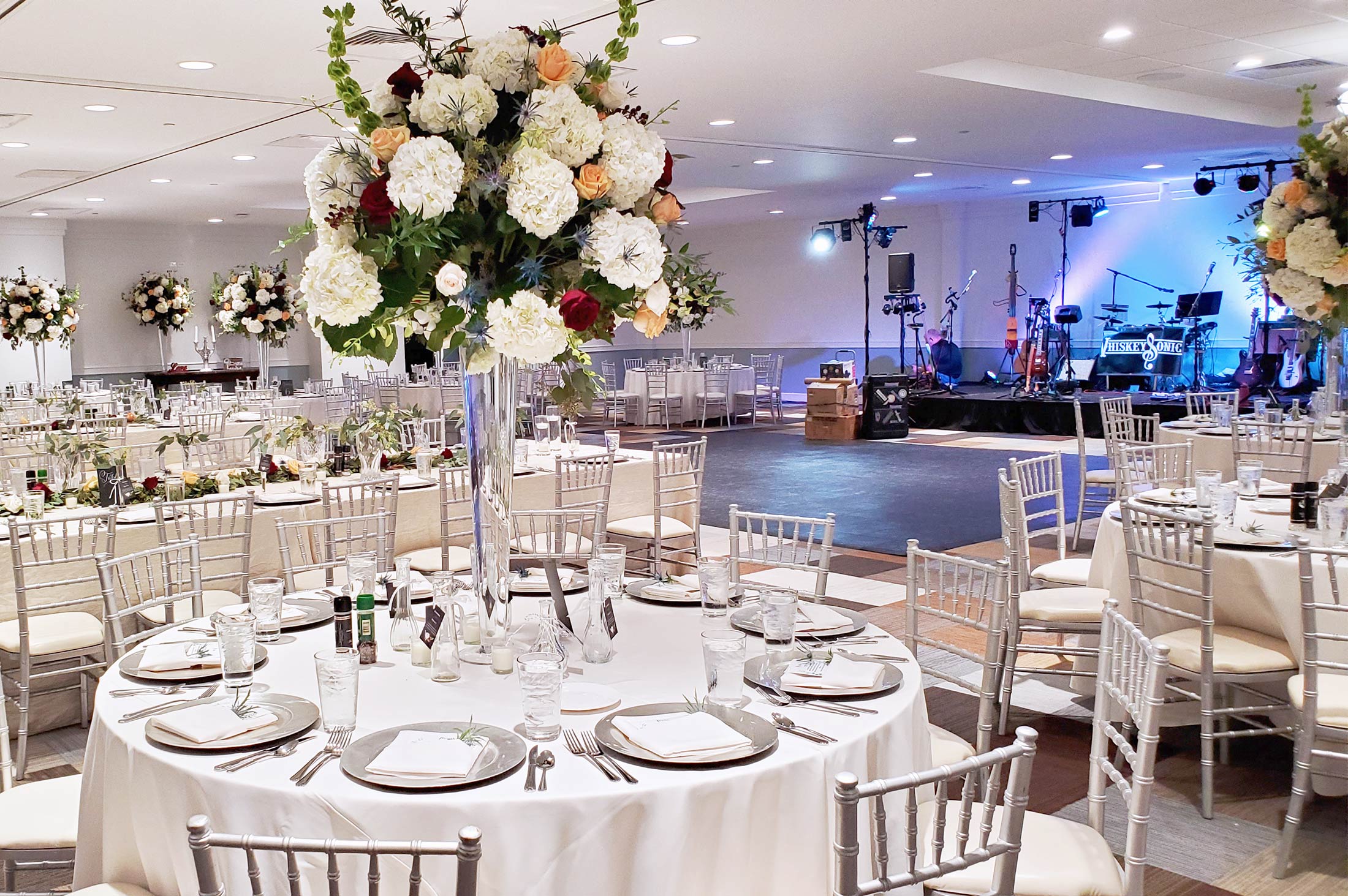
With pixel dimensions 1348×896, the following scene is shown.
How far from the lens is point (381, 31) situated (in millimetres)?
6207

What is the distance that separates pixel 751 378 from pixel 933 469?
6096 millimetres

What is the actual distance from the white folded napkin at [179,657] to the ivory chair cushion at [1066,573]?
3.55m

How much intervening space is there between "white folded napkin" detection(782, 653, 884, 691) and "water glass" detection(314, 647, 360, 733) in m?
0.88

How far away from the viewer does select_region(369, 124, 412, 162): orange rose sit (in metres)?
2.34

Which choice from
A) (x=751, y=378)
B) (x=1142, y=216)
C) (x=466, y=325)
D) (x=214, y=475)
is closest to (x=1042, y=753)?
(x=466, y=325)

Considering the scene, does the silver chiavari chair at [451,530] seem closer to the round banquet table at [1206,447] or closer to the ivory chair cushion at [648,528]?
the ivory chair cushion at [648,528]

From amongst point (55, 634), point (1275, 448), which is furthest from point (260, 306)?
point (1275, 448)

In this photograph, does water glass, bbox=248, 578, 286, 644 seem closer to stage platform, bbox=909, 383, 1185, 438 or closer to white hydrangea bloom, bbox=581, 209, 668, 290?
white hydrangea bloom, bbox=581, 209, 668, 290

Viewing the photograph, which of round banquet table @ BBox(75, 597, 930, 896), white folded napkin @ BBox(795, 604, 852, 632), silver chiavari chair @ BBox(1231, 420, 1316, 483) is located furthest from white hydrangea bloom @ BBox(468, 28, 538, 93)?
silver chiavari chair @ BBox(1231, 420, 1316, 483)

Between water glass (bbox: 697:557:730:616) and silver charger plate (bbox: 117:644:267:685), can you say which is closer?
silver charger plate (bbox: 117:644:267:685)

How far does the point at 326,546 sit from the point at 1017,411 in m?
12.7

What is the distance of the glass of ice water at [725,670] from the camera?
2.26m

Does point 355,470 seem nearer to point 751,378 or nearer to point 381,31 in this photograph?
point 381,31

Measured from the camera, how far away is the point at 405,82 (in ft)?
7.90
